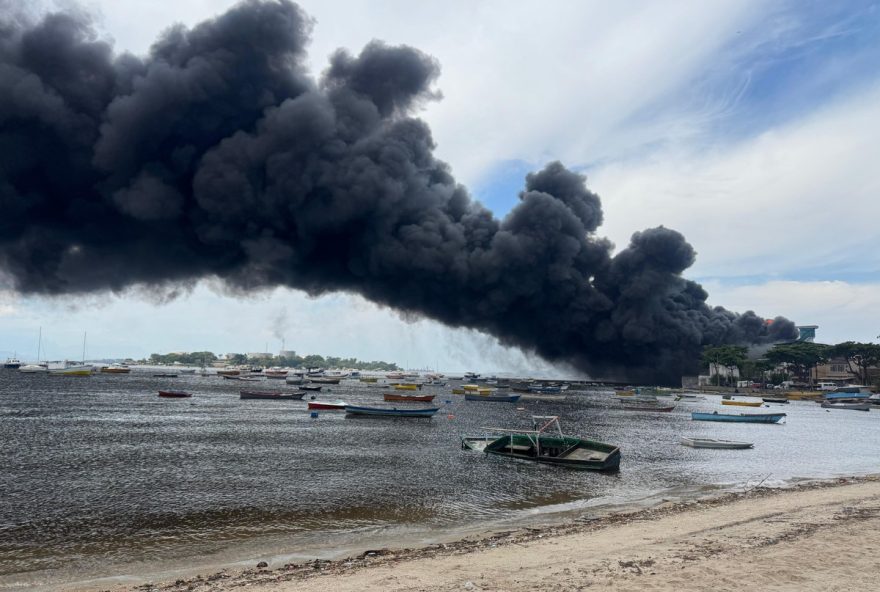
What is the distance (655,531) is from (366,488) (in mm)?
10835

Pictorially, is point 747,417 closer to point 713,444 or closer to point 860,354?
point 713,444

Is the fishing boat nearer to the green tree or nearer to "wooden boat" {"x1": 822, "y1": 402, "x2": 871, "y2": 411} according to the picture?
"wooden boat" {"x1": 822, "y1": 402, "x2": 871, "y2": 411}

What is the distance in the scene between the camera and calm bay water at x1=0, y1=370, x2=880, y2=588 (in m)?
14.1

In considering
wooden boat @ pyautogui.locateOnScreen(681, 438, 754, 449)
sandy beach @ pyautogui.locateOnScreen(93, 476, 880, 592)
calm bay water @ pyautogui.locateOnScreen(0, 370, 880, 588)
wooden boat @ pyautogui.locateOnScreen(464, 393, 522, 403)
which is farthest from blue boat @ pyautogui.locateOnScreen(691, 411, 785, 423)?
sandy beach @ pyautogui.locateOnScreen(93, 476, 880, 592)

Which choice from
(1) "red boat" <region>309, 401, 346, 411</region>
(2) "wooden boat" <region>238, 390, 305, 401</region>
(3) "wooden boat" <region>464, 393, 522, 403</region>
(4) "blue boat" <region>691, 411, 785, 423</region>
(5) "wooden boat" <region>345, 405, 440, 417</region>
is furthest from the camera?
(3) "wooden boat" <region>464, 393, 522, 403</region>

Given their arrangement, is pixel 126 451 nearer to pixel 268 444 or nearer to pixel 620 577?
pixel 268 444

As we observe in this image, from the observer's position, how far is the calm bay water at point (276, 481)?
46.2 ft

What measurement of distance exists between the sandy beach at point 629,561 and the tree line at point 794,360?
412 ft

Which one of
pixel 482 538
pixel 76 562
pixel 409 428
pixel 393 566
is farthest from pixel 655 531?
pixel 409 428

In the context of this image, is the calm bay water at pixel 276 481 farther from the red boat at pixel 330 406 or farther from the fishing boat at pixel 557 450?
the red boat at pixel 330 406

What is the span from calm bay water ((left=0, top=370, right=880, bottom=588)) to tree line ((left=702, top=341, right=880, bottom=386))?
86400mm

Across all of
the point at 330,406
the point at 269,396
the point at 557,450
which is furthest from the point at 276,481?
the point at 269,396

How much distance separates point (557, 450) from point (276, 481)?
13.5m

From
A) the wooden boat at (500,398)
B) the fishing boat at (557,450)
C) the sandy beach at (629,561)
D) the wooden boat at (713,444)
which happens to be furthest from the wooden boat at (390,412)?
the sandy beach at (629,561)
